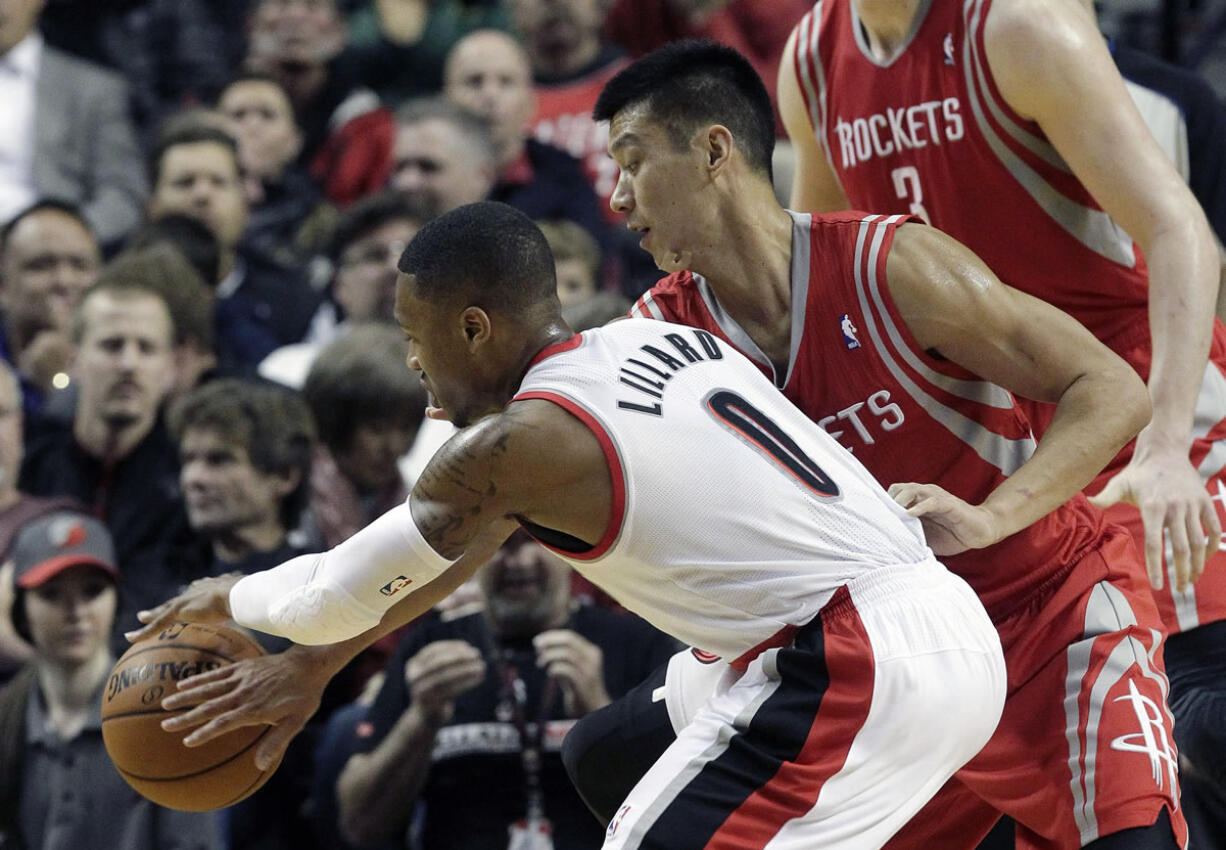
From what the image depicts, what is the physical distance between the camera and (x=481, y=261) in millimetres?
3266

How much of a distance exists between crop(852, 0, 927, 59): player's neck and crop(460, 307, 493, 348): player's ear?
1.28 metres

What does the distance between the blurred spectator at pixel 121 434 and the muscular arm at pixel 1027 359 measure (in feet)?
11.6

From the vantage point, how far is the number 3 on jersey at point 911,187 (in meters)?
3.99

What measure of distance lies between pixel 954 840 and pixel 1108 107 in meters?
1.58

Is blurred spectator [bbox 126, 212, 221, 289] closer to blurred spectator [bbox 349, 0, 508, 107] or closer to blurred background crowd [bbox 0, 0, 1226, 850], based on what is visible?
blurred background crowd [bbox 0, 0, 1226, 850]

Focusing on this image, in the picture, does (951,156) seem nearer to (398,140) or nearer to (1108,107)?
(1108,107)

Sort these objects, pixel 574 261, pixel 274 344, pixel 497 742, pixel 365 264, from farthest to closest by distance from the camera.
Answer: pixel 274 344, pixel 365 264, pixel 574 261, pixel 497 742

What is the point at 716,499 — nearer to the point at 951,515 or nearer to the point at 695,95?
the point at 951,515

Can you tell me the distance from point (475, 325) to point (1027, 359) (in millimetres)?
1081

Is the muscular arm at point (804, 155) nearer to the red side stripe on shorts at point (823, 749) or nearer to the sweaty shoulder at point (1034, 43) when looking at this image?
the sweaty shoulder at point (1034, 43)

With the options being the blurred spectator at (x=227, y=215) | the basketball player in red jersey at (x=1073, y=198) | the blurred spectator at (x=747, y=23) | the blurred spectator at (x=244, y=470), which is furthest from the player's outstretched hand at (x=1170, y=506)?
the blurred spectator at (x=227, y=215)

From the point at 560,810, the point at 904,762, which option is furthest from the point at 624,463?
the point at 560,810

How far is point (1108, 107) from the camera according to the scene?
3.60 metres

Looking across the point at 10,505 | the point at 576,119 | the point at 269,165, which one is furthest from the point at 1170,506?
the point at 269,165
